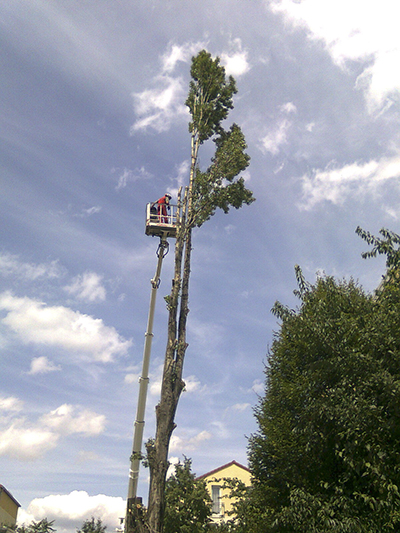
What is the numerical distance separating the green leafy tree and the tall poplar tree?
4200mm

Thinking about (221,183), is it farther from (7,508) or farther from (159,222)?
(7,508)

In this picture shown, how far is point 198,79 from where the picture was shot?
24.1 metres

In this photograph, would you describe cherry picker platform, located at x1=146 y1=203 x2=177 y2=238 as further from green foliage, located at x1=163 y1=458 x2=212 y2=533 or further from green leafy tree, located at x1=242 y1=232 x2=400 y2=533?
green foliage, located at x1=163 y1=458 x2=212 y2=533

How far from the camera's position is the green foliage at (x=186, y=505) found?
2805cm

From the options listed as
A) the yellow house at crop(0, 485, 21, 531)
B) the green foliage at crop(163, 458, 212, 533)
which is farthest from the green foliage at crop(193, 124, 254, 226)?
the yellow house at crop(0, 485, 21, 531)

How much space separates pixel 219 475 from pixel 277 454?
982 inches

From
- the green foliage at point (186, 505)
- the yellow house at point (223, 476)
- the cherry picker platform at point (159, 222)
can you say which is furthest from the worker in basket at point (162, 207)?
the yellow house at point (223, 476)

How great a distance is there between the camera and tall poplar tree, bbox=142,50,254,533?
14906 mm

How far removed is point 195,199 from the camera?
20.4m

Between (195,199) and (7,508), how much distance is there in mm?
50652

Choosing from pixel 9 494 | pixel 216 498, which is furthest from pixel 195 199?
pixel 9 494

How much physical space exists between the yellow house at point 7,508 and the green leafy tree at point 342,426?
140 ft

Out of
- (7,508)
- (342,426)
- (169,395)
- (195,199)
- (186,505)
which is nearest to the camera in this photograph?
(342,426)

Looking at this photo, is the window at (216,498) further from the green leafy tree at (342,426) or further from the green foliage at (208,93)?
the green foliage at (208,93)
